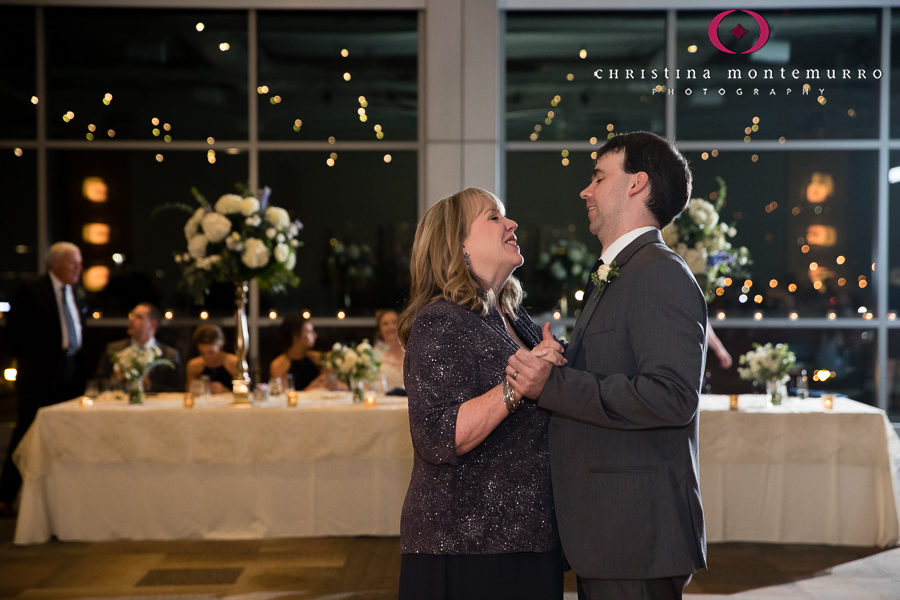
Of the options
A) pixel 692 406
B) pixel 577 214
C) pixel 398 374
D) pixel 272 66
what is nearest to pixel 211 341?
pixel 398 374

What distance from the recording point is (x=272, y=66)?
764cm

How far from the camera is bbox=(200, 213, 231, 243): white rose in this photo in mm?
4977

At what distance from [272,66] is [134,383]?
11.7 feet

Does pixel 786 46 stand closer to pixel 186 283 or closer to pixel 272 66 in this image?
pixel 272 66

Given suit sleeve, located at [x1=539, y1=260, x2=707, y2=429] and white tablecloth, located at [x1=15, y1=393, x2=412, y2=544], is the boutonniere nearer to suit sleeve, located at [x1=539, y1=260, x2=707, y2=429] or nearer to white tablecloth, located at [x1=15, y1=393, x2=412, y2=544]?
suit sleeve, located at [x1=539, y1=260, x2=707, y2=429]

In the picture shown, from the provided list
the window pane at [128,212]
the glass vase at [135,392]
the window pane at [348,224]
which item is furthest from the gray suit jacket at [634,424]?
the window pane at [128,212]

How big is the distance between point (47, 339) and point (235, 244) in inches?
78.0

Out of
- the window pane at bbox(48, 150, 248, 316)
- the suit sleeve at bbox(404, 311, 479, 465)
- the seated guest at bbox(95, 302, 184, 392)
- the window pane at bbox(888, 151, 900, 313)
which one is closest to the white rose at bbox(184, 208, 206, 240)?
the seated guest at bbox(95, 302, 184, 392)

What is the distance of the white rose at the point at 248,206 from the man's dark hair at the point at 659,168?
11.0 feet

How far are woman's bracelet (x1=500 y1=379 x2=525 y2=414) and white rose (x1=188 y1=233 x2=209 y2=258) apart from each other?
3.49 meters

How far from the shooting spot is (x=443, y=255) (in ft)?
7.17

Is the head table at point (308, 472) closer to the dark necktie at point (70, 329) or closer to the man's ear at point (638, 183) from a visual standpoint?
the dark necktie at point (70, 329)

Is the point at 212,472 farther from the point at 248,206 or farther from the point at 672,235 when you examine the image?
the point at 672,235

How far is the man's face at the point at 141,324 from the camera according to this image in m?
5.78
